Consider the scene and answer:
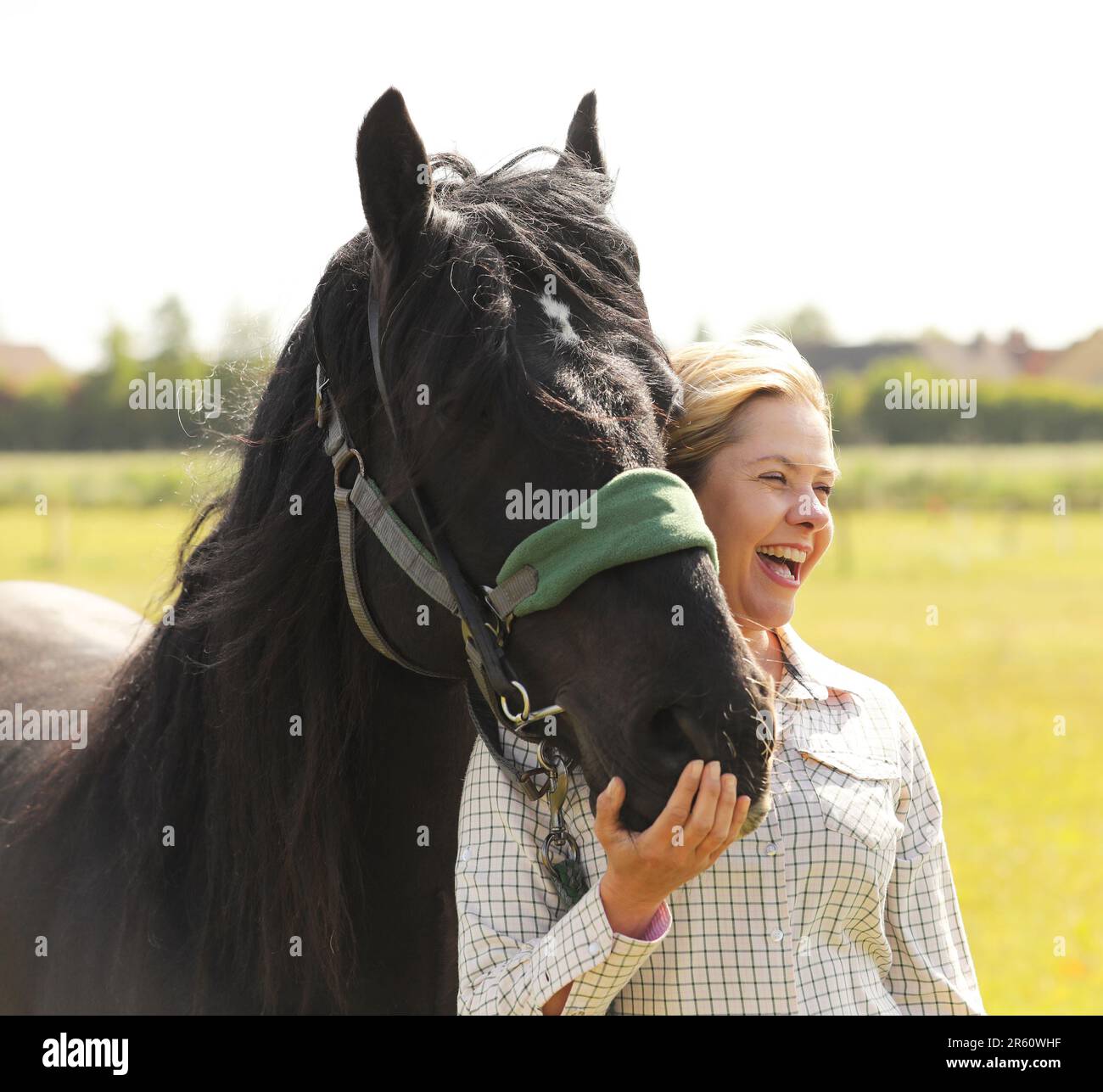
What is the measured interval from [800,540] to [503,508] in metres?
0.71

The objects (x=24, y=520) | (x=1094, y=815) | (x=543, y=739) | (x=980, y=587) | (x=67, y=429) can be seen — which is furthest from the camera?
(x=67, y=429)

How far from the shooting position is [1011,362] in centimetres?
6175

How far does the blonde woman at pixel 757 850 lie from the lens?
1903mm

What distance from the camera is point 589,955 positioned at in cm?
189

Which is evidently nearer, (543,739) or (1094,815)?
(543,739)

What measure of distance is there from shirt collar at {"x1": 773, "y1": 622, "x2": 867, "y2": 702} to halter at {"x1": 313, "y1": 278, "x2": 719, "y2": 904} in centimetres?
41

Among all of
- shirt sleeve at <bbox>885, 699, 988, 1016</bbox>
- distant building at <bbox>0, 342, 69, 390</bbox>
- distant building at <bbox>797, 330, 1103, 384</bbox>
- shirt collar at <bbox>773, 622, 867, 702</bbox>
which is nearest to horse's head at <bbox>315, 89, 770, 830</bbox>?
shirt collar at <bbox>773, 622, 867, 702</bbox>

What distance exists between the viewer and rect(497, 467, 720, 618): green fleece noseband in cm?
188

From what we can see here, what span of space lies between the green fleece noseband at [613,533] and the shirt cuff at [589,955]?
1.71ft

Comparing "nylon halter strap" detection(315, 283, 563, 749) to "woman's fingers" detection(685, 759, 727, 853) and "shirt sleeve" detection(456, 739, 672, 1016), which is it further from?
"woman's fingers" detection(685, 759, 727, 853)

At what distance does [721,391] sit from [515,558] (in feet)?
2.24

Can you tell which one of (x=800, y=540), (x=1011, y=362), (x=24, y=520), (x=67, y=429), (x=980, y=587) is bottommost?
(x=800, y=540)

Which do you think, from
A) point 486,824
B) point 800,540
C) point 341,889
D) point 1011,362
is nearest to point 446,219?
point 800,540

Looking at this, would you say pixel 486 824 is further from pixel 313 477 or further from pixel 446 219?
pixel 446 219
